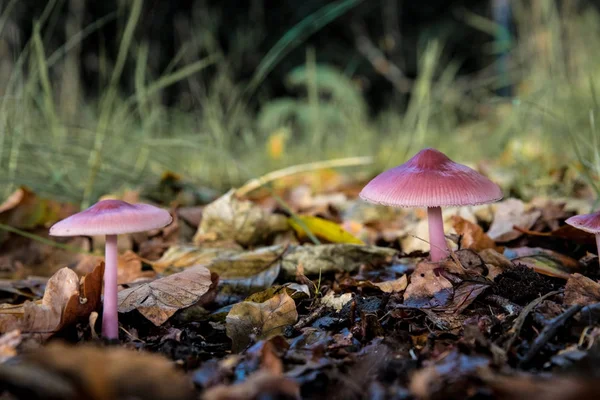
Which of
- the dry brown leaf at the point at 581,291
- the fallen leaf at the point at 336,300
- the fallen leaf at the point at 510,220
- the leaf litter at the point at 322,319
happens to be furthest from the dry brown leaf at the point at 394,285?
the fallen leaf at the point at 510,220

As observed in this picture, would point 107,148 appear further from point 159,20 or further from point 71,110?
point 159,20

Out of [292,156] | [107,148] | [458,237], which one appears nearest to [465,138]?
[292,156]

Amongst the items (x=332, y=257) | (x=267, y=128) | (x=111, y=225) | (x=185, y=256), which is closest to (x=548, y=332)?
(x=332, y=257)

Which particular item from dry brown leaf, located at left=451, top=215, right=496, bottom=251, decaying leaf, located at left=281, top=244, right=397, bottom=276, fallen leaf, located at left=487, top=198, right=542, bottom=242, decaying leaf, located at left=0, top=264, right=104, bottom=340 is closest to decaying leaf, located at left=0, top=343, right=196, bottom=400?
decaying leaf, located at left=0, top=264, right=104, bottom=340

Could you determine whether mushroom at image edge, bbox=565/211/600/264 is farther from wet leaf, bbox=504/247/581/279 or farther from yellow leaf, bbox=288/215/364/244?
yellow leaf, bbox=288/215/364/244

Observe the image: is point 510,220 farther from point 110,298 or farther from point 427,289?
point 110,298

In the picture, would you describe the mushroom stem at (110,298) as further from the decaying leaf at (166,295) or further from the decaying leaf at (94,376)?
the decaying leaf at (94,376)
